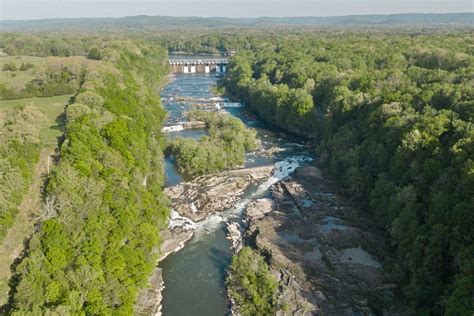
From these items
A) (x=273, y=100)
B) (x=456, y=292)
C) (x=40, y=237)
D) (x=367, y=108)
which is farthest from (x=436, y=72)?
(x=40, y=237)

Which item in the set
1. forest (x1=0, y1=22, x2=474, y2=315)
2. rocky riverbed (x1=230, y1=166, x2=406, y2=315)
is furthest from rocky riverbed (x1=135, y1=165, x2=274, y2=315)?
rocky riverbed (x1=230, y1=166, x2=406, y2=315)

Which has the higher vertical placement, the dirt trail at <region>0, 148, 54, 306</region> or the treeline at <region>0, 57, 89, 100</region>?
the treeline at <region>0, 57, 89, 100</region>

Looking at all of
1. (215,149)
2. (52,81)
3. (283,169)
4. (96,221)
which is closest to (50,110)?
(52,81)

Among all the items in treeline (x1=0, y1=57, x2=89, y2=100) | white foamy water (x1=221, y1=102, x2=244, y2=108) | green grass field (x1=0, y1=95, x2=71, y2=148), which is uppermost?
treeline (x1=0, y1=57, x2=89, y2=100)

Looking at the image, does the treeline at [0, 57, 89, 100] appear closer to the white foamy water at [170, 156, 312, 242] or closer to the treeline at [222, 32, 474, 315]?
the white foamy water at [170, 156, 312, 242]

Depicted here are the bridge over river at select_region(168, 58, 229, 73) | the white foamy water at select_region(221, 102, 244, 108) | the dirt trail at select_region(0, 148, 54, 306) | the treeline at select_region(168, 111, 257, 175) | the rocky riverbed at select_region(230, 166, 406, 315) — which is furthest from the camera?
the bridge over river at select_region(168, 58, 229, 73)

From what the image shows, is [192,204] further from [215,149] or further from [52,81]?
[52,81]

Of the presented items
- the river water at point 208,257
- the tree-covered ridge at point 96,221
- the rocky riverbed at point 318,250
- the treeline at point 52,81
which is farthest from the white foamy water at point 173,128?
the rocky riverbed at point 318,250
